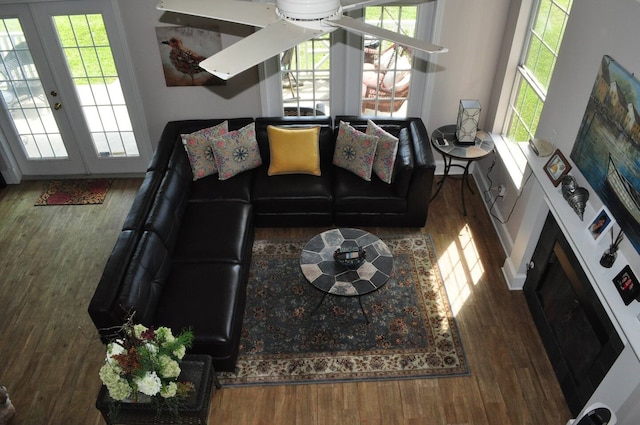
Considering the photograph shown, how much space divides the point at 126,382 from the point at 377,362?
5.93 feet

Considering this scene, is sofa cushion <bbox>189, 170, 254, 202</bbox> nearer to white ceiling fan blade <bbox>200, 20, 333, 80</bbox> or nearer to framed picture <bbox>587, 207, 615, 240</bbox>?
framed picture <bbox>587, 207, 615, 240</bbox>

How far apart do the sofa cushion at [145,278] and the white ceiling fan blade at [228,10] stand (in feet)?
6.69

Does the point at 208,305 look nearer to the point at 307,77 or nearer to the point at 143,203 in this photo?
the point at 143,203

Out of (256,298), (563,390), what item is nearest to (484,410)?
(563,390)

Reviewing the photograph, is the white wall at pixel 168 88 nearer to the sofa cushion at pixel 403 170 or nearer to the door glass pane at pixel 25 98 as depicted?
the door glass pane at pixel 25 98

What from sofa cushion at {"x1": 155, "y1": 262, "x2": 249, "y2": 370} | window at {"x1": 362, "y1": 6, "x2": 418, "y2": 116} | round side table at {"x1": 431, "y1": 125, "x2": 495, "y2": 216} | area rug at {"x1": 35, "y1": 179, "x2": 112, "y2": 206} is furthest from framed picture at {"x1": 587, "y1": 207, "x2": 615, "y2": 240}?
area rug at {"x1": 35, "y1": 179, "x2": 112, "y2": 206}

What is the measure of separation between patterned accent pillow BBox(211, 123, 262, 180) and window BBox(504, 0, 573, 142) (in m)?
2.54

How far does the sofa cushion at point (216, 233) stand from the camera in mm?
4133

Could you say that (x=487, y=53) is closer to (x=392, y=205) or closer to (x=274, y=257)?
(x=392, y=205)

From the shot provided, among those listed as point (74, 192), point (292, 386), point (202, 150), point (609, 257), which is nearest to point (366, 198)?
point (202, 150)

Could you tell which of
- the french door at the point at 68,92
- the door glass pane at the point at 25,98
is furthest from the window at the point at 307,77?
the door glass pane at the point at 25,98

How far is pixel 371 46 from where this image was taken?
511cm

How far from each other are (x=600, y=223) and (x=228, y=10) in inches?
98.5

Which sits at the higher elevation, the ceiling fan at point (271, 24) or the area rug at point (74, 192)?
the ceiling fan at point (271, 24)
